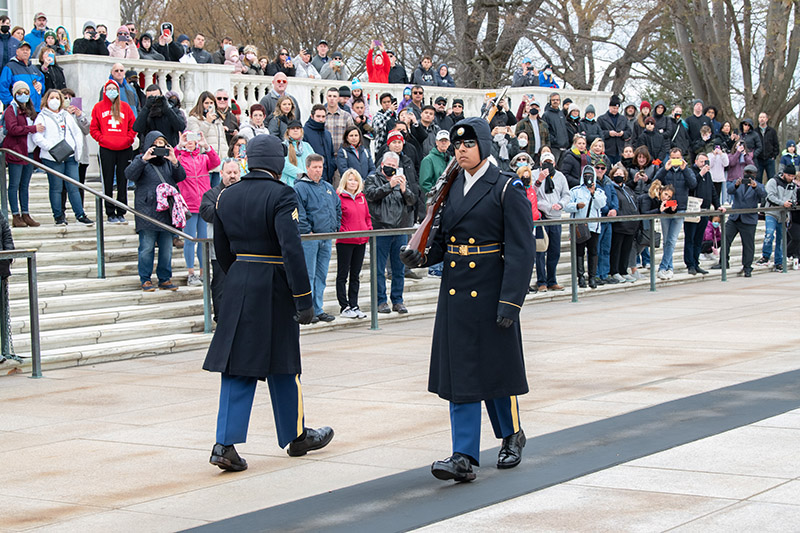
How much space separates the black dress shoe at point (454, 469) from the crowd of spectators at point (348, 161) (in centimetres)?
508

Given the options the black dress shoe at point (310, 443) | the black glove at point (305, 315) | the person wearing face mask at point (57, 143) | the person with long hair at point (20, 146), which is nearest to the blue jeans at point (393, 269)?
the person wearing face mask at point (57, 143)

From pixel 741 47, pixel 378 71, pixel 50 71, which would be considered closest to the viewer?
pixel 50 71

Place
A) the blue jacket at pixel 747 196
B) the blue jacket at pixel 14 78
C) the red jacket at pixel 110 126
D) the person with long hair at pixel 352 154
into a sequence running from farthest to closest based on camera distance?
the blue jacket at pixel 747 196 → the blue jacket at pixel 14 78 → the person with long hair at pixel 352 154 → the red jacket at pixel 110 126

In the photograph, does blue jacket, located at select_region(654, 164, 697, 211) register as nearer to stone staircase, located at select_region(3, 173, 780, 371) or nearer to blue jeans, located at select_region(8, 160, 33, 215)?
stone staircase, located at select_region(3, 173, 780, 371)

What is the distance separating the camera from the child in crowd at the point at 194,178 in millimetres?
14082

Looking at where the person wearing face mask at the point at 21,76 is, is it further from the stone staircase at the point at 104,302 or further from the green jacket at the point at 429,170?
the green jacket at the point at 429,170

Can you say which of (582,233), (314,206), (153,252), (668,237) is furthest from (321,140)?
(668,237)

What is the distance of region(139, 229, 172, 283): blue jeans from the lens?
1348cm

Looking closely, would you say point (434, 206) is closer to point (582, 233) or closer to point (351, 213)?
point (351, 213)

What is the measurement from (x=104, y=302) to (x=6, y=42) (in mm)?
6698

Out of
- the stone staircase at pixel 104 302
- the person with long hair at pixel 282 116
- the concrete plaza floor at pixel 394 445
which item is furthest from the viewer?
the person with long hair at pixel 282 116

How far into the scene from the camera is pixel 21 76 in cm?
1680

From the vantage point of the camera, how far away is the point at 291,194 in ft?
22.8

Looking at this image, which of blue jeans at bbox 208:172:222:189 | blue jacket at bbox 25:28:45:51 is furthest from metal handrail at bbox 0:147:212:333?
blue jacket at bbox 25:28:45:51
